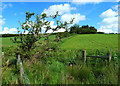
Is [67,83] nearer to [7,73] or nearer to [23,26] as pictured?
[7,73]

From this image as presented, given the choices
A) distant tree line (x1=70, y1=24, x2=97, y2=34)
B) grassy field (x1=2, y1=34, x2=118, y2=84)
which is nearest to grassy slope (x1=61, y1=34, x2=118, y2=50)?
distant tree line (x1=70, y1=24, x2=97, y2=34)

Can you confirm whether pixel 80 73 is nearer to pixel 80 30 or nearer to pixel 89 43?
pixel 89 43

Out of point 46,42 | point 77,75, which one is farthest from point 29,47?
point 77,75

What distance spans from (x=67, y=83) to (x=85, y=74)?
1133mm

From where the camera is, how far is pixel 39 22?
5.06 m

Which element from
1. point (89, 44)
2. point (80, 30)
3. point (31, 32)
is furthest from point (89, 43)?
point (31, 32)

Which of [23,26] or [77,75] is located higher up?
[23,26]

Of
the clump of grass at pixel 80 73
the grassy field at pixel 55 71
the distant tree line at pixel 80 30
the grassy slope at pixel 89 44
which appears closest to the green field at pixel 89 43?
the grassy slope at pixel 89 44

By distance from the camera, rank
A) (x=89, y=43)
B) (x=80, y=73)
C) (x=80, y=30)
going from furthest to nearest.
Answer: (x=80, y=30), (x=89, y=43), (x=80, y=73)

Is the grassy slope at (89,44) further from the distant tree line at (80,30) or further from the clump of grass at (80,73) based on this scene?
the clump of grass at (80,73)

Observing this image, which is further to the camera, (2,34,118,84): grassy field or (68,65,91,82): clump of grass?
(68,65,91,82): clump of grass

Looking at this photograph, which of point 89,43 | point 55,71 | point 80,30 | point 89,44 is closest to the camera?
point 55,71

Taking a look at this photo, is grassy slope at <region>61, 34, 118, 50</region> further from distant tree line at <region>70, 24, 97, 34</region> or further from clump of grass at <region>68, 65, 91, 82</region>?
clump of grass at <region>68, 65, 91, 82</region>

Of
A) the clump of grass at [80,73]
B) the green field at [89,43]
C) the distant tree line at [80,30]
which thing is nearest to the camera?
the clump of grass at [80,73]
